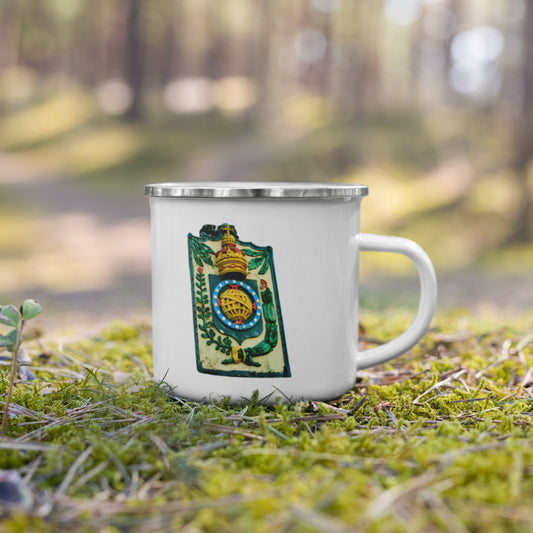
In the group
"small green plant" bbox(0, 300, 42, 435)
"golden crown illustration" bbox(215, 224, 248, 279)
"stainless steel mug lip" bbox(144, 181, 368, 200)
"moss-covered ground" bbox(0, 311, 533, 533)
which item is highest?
"stainless steel mug lip" bbox(144, 181, 368, 200)

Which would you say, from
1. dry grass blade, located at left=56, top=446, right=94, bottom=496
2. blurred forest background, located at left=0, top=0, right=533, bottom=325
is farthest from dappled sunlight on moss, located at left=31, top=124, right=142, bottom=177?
dry grass blade, located at left=56, top=446, right=94, bottom=496

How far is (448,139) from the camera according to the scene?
1381cm

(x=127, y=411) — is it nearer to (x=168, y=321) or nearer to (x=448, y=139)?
(x=168, y=321)

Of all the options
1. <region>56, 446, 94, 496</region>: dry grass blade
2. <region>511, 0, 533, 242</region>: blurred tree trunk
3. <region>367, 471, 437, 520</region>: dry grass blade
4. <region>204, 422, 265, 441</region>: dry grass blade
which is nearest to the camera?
<region>367, 471, 437, 520</region>: dry grass blade

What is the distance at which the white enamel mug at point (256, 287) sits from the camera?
144 cm

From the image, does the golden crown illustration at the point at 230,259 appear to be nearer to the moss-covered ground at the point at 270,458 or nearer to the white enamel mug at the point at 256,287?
the white enamel mug at the point at 256,287

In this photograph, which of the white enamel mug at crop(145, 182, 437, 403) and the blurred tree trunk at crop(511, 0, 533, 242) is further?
the blurred tree trunk at crop(511, 0, 533, 242)

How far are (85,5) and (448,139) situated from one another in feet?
51.6

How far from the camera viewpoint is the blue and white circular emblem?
4.80 feet

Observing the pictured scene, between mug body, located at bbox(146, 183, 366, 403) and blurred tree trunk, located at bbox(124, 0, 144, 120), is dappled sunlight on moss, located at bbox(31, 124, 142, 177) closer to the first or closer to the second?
blurred tree trunk, located at bbox(124, 0, 144, 120)

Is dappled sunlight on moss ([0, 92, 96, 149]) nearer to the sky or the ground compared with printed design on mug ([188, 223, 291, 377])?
nearer to the sky

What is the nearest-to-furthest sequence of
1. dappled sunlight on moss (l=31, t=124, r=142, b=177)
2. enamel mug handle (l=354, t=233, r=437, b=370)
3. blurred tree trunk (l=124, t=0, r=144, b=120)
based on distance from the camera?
enamel mug handle (l=354, t=233, r=437, b=370)
dappled sunlight on moss (l=31, t=124, r=142, b=177)
blurred tree trunk (l=124, t=0, r=144, b=120)

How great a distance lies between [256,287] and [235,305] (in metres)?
0.08

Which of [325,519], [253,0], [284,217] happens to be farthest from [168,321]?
[253,0]
